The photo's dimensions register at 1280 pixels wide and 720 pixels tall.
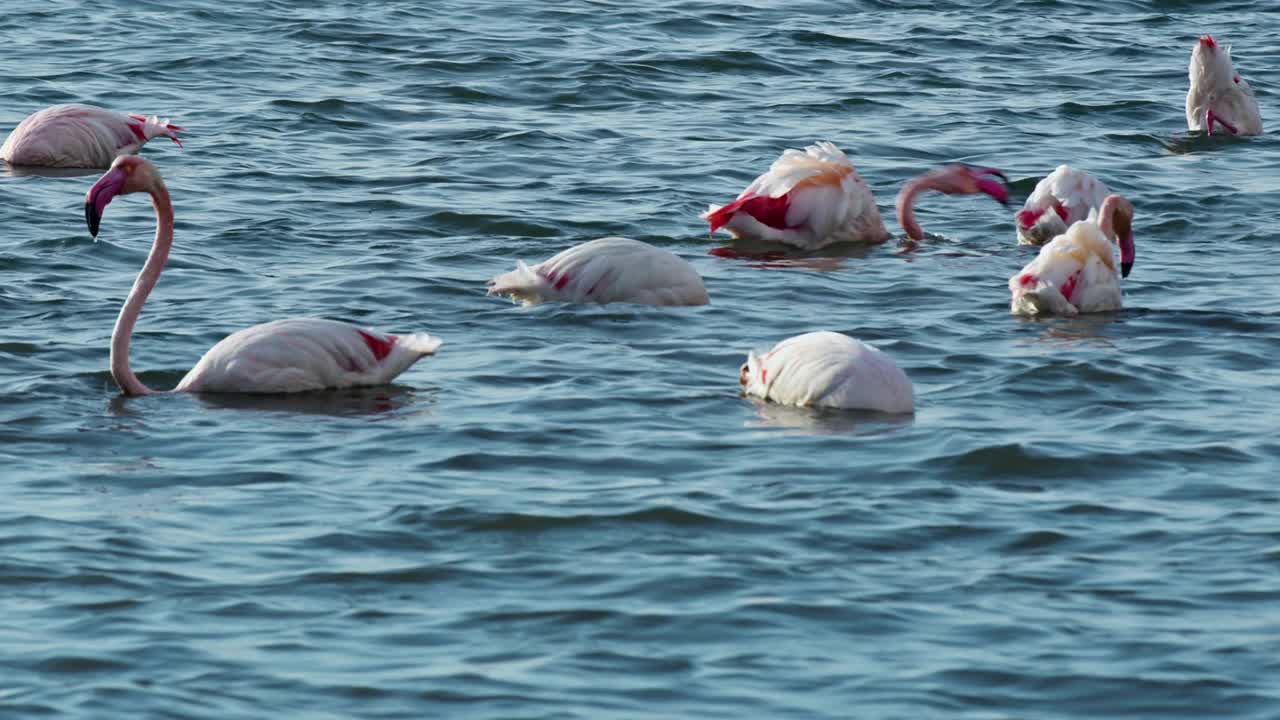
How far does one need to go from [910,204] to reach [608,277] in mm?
2913

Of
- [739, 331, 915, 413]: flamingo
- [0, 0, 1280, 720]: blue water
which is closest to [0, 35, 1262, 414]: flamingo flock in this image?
[739, 331, 915, 413]: flamingo

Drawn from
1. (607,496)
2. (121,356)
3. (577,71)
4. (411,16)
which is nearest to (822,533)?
(607,496)

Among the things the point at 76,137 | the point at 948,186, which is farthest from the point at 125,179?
the point at 76,137

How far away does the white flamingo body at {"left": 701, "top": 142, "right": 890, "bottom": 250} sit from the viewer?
13.0 m

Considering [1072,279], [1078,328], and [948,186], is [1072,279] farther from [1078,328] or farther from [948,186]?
[948,186]

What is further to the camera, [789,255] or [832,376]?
[789,255]

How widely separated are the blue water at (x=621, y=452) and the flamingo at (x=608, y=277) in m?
Result: 0.11

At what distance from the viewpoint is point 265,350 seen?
30.0 ft

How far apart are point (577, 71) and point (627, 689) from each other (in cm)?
1292

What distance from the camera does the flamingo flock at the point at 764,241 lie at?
909 centimetres

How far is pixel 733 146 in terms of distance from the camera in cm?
1592

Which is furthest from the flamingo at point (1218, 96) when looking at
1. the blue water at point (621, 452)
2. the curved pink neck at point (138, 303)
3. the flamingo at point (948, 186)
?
the curved pink neck at point (138, 303)

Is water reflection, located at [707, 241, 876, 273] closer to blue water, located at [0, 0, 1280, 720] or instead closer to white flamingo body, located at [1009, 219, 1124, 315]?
blue water, located at [0, 0, 1280, 720]

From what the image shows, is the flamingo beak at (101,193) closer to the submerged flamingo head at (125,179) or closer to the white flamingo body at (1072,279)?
the submerged flamingo head at (125,179)
